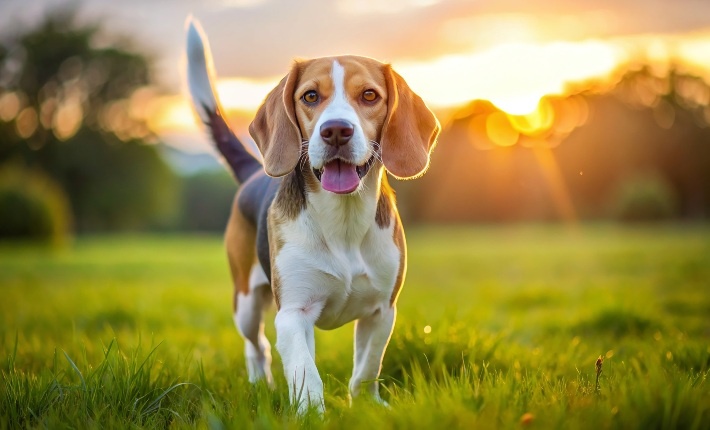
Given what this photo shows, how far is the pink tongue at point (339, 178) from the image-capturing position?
3490 millimetres

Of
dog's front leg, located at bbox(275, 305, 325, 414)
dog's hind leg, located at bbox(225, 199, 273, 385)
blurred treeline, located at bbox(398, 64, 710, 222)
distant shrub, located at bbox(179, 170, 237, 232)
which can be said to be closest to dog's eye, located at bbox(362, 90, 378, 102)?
dog's front leg, located at bbox(275, 305, 325, 414)

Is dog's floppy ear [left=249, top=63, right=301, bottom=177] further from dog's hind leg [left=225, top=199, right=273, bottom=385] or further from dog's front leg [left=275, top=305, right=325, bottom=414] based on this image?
dog's hind leg [left=225, top=199, right=273, bottom=385]

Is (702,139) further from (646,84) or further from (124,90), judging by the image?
(124,90)

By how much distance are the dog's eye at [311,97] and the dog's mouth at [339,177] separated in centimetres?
38

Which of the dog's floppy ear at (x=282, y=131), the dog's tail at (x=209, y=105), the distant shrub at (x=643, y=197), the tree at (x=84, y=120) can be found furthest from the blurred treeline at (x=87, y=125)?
the dog's floppy ear at (x=282, y=131)

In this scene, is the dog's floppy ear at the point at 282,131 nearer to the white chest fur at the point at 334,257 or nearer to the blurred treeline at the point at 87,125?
the white chest fur at the point at 334,257

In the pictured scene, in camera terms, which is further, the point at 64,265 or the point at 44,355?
the point at 64,265

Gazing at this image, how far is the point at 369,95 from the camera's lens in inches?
A: 145

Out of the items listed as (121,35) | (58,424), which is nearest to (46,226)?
(121,35)

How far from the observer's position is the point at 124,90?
42.0 meters

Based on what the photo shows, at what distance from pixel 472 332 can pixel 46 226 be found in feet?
76.3

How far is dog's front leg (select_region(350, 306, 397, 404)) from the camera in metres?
3.92

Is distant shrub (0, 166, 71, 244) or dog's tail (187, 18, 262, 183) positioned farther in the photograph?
distant shrub (0, 166, 71, 244)

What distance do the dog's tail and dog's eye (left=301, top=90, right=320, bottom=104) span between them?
197 centimetres
